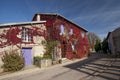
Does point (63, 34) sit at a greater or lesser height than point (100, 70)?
greater

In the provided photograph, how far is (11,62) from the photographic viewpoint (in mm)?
14109

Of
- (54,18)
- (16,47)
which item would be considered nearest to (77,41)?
(54,18)

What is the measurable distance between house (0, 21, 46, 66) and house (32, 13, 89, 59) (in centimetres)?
134

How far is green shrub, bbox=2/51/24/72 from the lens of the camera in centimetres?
1400

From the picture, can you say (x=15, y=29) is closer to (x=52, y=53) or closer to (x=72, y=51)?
(x=52, y=53)

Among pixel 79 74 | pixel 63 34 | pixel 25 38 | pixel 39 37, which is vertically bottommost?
pixel 79 74

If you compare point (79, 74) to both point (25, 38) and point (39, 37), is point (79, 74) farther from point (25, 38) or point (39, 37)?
point (39, 37)

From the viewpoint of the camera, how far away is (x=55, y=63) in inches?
676

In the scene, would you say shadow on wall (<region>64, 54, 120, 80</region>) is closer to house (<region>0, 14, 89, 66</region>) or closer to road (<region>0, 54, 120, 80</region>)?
road (<region>0, 54, 120, 80</region>)

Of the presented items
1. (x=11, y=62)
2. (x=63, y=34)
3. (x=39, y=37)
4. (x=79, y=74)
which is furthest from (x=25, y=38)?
(x=79, y=74)

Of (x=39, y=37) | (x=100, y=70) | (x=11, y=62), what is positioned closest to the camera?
(x=100, y=70)

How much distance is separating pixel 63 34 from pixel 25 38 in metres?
6.17

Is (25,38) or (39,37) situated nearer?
(25,38)

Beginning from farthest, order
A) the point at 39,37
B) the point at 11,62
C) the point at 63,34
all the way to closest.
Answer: the point at 63,34
the point at 39,37
the point at 11,62
